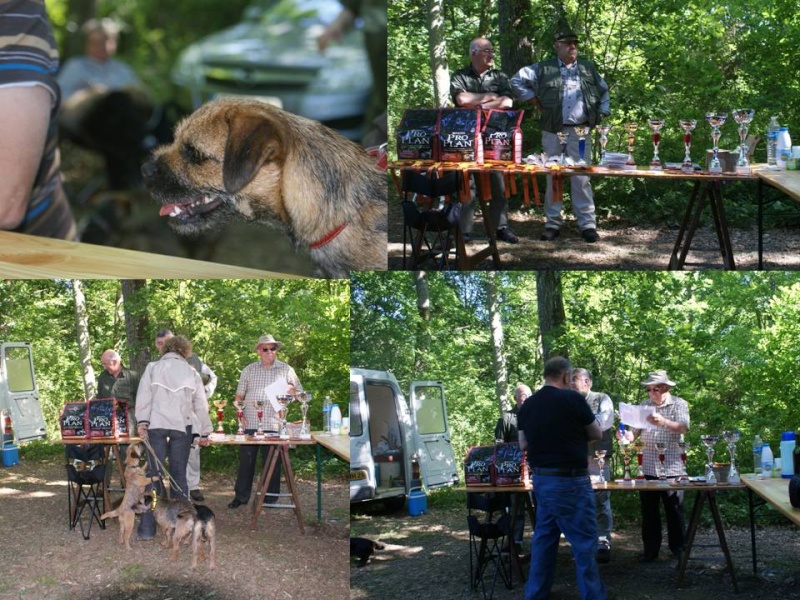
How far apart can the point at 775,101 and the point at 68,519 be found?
4596mm

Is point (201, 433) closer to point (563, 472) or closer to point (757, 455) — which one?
point (563, 472)

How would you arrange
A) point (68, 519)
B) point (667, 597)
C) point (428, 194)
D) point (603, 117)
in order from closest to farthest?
1. point (667, 597)
2. point (68, 519)
3. point (428, 194)
4. point (603, 117)

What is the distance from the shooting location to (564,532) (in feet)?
14.4

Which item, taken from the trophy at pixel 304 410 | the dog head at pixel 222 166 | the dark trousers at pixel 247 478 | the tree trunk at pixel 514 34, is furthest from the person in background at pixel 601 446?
the tree trunk at pixel 514 34

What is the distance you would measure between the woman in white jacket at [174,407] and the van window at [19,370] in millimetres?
465

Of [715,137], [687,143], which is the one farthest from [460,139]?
[715,137]

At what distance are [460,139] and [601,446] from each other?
1.96 meters

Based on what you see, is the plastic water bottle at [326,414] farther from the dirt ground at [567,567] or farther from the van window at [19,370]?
the van window at [19,370]

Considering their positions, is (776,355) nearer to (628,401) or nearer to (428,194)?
(628,401)

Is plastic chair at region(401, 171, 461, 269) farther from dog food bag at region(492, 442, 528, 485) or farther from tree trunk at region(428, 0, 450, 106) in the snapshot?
dog food bag at region(492, 442, 528, 485)

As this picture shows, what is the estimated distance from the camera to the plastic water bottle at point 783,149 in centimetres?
595

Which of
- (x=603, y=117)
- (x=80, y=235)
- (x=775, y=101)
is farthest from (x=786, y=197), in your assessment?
(x=80, y=235)

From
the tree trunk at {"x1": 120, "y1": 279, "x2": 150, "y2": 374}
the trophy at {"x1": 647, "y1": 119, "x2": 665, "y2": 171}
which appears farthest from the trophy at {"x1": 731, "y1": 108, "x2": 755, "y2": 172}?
the tree trunk at {"x1": 120, "y1": 279, "x2": 150, "y2": 374}

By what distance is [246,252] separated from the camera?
512cm
